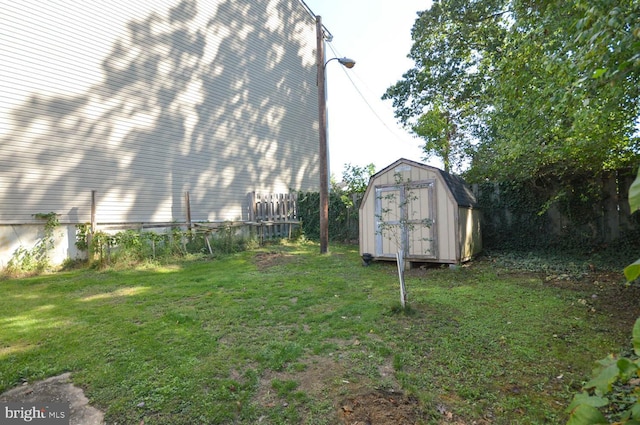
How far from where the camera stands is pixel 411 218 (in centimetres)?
694

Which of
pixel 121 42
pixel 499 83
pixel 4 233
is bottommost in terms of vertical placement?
pixel 4 233

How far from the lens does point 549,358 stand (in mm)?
2898

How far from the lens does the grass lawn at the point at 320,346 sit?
7.54 feet

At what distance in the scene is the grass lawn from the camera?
7.54ft

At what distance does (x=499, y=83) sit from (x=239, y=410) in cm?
590

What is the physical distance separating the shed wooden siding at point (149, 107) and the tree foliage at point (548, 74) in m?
6.31

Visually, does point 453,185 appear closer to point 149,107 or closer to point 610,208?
point 610,208

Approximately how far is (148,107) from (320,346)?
30.7 feet

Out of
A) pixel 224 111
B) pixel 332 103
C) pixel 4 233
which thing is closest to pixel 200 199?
pixel 224 111

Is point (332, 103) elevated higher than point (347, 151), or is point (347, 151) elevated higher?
point (332, 103)

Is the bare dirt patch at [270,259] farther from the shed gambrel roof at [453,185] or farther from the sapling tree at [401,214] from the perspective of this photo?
the shed gambrel roof at [453,185]

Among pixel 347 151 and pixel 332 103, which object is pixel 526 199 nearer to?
pixel 332 103

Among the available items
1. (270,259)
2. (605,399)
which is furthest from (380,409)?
(270,259)

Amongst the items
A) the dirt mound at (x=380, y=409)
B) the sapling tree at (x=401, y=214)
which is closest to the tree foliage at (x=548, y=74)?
the sapling tree at (x=401, y=214)
